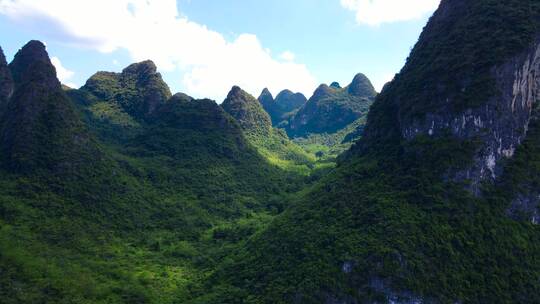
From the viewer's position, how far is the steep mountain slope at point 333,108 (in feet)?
377

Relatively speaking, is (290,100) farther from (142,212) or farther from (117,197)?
(117,197)

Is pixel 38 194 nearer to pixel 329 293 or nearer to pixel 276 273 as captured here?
pixel 276 273

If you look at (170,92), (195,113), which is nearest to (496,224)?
(195,113)

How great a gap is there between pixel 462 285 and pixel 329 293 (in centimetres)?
797

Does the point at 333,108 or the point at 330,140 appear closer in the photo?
the point at 330,140

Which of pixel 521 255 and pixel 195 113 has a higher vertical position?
pixel 195 113

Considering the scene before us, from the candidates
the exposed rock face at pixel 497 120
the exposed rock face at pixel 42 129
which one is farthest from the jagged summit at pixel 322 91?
the exposed rock face at pixel 497 120

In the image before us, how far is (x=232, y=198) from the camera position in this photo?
53.3 metres

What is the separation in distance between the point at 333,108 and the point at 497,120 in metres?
88.6

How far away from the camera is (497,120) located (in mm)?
30344

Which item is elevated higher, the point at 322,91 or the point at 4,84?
the point at 322,91

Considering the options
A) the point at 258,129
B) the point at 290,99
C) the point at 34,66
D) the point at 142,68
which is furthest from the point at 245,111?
the point at 290,99

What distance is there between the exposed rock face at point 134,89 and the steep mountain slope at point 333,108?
53319mm

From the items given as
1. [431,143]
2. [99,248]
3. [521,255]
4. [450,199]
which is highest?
[431,143]
